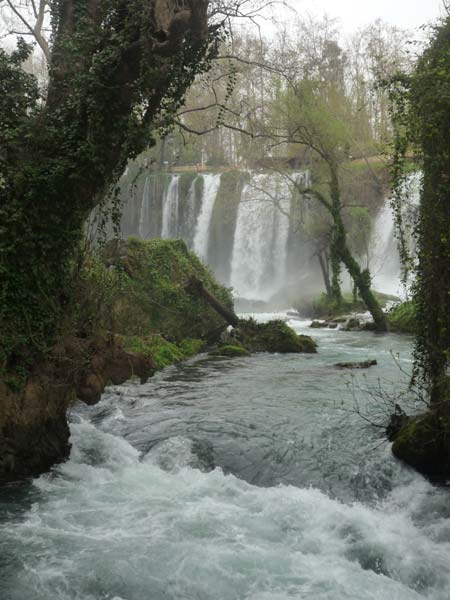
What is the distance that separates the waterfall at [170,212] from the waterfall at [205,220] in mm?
1879

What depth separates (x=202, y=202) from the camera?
4119 cm

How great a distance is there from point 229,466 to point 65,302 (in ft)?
10.9

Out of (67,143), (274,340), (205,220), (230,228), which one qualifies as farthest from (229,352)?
(205,220)

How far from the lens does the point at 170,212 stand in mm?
42281

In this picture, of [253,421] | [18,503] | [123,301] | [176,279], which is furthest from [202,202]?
[18,503]

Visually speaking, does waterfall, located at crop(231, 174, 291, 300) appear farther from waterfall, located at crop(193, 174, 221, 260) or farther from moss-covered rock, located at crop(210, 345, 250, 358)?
moss-covered rock, located at crop(210, 345, 250, 358)

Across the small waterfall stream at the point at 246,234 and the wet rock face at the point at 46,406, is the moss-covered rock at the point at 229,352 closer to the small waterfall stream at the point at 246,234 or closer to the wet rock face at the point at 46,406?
the wet rock face at the point at 46,406

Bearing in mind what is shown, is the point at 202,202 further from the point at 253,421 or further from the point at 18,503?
the point at 18,503

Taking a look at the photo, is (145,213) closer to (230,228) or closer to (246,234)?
(230,228)

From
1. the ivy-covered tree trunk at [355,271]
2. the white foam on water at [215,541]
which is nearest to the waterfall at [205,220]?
the ivy-covered tree trunk at [355,271]

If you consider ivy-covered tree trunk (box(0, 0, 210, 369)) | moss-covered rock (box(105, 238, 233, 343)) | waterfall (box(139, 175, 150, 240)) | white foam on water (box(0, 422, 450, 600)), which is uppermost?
waterfall (box(139, 175, 150, 240))

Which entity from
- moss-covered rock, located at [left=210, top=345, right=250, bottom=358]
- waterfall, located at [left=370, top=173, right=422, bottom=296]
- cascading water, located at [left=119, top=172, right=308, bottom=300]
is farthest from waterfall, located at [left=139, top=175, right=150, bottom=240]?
moss-covered rock, located at [left=210, top=345, right=250, bottom=358]

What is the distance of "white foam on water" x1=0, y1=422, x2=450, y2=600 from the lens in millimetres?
5387

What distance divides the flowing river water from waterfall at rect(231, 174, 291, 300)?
26857mm
